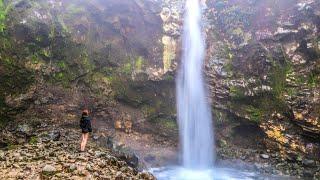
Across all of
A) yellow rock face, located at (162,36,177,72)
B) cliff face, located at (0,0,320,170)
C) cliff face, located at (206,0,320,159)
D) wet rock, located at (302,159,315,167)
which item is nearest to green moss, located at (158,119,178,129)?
cliff face, located at (0,0,320,170)

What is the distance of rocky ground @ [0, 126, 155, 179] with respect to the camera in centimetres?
948

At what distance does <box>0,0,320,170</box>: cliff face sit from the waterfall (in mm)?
432

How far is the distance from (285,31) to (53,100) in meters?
11.2

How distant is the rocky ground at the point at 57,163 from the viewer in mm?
9484

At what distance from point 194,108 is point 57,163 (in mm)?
8199

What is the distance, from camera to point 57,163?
1025 centimetres

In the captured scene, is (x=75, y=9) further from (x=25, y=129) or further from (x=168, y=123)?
(x=168, y=123)

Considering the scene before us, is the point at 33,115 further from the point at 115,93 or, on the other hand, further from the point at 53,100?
the point at 115,93

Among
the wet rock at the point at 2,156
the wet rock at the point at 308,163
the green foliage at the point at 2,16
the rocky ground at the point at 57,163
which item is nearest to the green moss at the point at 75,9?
the green foliage at the point at 2,16

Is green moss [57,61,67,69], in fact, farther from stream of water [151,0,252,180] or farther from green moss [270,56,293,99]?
green moss [270,56,293,99]

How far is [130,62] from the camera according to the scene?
1731cm

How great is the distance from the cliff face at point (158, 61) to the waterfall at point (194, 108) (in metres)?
0.43

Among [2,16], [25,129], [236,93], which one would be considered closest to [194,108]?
[236,93]

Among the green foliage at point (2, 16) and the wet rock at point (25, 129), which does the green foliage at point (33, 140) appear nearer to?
the wet rock at point (25, 129)
